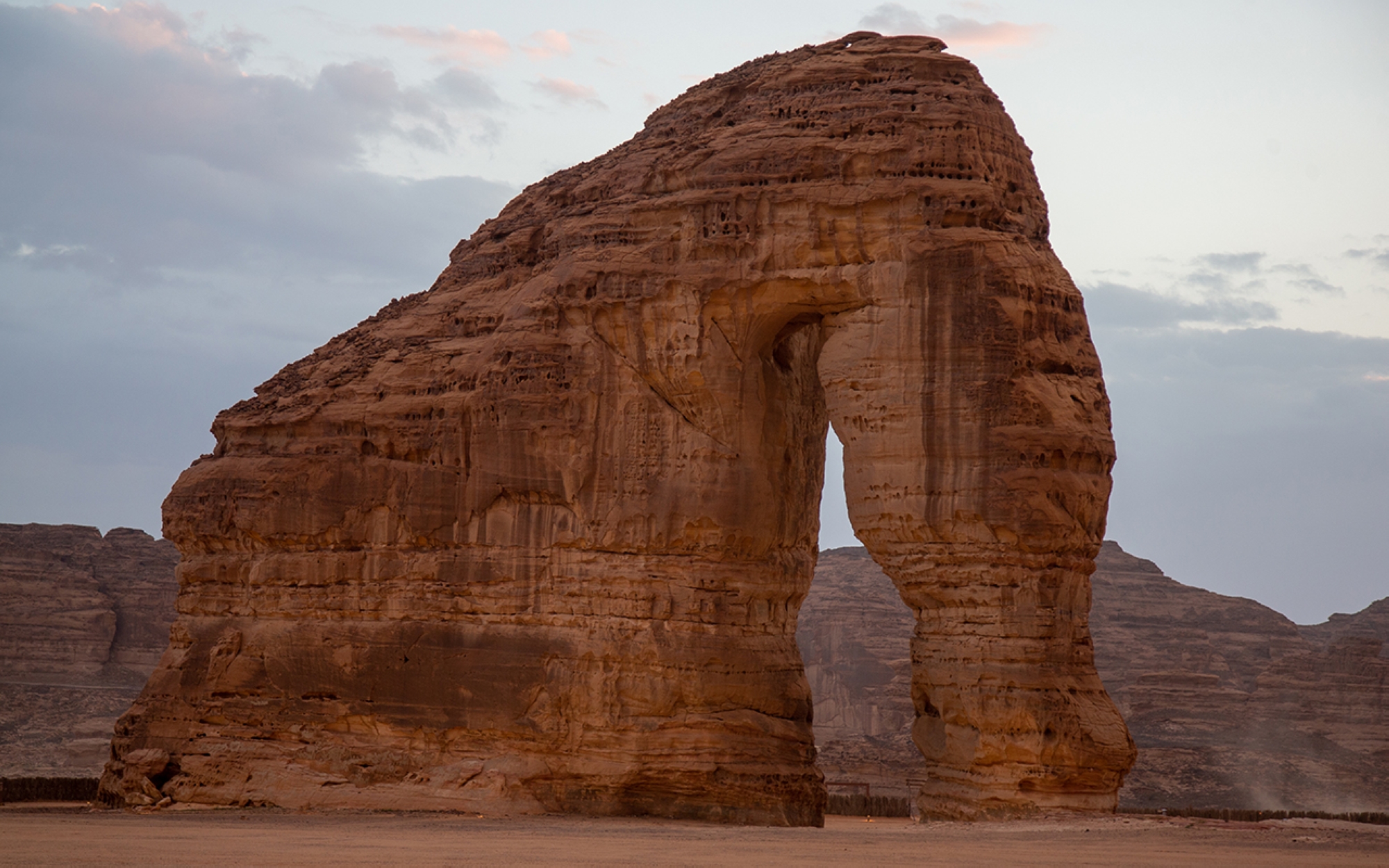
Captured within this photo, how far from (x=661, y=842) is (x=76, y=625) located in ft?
178

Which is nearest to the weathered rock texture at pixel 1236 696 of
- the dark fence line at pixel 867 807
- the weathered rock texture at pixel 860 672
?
the weathered rock texture at pixel 860 672

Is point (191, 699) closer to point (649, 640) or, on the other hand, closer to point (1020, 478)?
point (649, 640)

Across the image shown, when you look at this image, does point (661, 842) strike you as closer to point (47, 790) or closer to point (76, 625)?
point (47, 790)

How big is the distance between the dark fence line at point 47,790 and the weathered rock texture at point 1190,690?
25644 mm

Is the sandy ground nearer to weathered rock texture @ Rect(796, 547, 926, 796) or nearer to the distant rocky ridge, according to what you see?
the distant rocky ridge

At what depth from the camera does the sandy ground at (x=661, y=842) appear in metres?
16.5

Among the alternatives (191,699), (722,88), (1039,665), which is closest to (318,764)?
(191,699)

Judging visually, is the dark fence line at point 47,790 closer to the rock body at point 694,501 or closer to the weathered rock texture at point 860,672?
the rock body at point 694,501

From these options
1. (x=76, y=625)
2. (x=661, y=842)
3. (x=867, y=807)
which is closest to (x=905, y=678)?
(x=867, y=807)

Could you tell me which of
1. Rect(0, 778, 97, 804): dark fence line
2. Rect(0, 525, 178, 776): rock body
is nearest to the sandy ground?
Rect(0, 778, 97, 804): dark fence line

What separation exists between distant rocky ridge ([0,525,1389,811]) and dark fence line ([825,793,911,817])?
32.4ft

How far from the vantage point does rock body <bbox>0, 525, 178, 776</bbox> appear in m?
58.7

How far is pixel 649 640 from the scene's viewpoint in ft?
79.4

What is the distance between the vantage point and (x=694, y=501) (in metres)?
24.6
